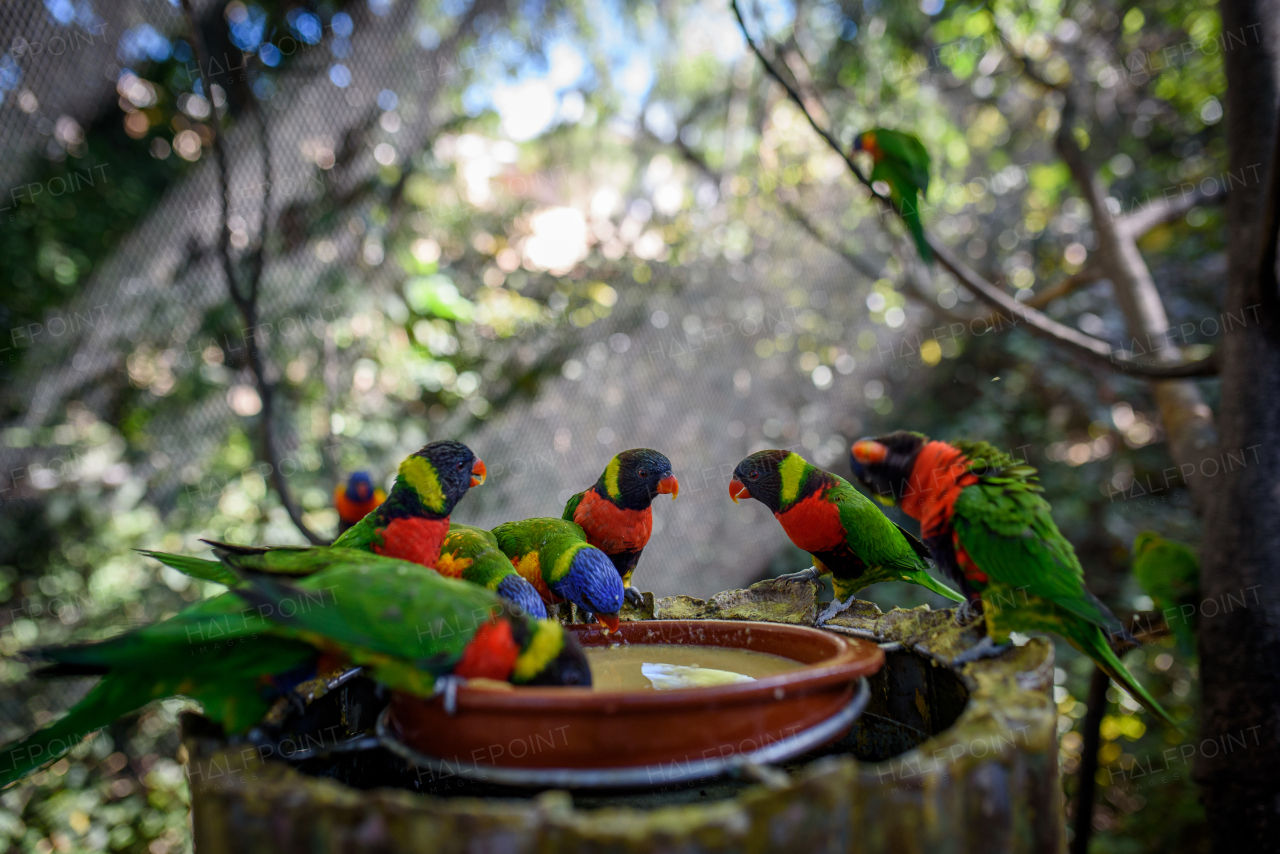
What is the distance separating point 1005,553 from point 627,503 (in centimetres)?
98

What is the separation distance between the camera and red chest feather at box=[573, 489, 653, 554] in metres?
2.01

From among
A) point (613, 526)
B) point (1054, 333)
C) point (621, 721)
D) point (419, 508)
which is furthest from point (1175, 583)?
point (419, 508)

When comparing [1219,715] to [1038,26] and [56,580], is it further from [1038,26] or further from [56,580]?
[56,580]

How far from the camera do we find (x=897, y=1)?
147 inches

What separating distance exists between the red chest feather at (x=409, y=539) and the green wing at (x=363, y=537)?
16mm

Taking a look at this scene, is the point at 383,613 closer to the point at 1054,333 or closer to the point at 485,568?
the point at 485,568

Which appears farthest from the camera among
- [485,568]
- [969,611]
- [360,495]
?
[360,495]

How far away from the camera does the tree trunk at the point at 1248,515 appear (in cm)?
203

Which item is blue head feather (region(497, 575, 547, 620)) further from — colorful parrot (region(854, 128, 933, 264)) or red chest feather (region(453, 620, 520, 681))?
Answer: colorful parrot (region(854, 128, 933, 264))

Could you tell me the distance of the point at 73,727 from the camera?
3.29 ft

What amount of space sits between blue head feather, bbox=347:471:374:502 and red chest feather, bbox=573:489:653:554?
4.95 feet

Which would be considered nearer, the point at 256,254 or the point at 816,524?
the point at 816,524

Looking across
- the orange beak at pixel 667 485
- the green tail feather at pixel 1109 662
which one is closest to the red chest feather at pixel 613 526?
the orange beak at pixel 667 485

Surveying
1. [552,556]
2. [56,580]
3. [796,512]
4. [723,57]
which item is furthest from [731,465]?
[56,580]
